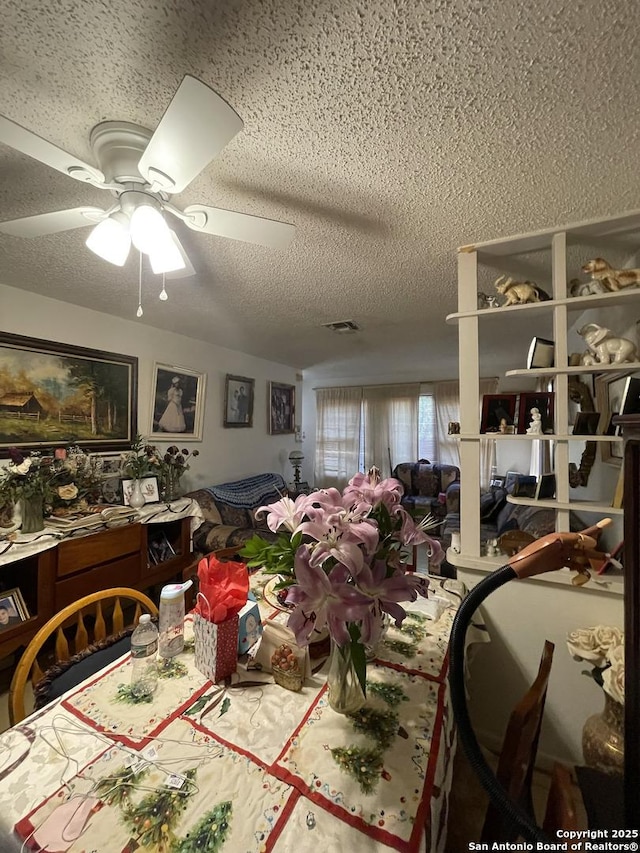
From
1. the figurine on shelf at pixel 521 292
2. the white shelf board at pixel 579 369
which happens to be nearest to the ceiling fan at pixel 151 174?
the figurine on shelf at pixel 521 292

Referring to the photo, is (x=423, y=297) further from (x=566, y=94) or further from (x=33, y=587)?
(x=33, y=587)

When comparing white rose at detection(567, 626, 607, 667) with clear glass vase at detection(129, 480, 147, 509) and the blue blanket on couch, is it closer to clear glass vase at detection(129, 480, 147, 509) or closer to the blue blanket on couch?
the blue blanket on couch

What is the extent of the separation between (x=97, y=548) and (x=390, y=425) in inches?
161

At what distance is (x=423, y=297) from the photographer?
2.14 m

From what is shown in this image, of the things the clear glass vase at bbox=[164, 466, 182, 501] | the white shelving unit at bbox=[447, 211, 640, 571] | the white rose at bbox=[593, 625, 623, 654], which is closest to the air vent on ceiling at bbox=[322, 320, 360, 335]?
the white shelving unit at bbox=[447, 211, 640, 571]

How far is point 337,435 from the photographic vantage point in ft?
18.0

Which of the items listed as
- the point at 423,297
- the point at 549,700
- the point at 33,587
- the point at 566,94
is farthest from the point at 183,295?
the point at 549,700

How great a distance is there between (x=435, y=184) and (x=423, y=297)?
3.43 feet

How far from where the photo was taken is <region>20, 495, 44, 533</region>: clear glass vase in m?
1.78

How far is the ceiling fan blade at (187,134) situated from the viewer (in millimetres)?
636

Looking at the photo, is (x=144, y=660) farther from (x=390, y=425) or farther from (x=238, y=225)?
(x=390, y=425)

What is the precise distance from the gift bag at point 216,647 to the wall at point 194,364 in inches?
88.2

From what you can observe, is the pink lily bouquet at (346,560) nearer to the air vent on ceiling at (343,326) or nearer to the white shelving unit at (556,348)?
the white shelving unit at (556,348)

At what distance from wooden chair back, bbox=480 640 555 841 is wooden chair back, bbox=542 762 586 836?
0.07m
